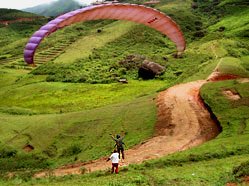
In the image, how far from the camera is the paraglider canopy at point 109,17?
49.1 feet

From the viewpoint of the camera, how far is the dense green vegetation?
633 inches

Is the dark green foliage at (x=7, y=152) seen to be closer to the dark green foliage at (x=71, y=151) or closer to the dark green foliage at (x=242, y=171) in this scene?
the dark green foliage at (x=71, y=151)

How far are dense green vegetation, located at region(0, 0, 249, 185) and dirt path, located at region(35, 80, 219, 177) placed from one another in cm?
69

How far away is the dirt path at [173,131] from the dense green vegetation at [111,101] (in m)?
0.69

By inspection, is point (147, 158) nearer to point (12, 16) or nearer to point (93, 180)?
point (93, 180)

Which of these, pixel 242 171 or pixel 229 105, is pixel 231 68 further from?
pixel 242 171

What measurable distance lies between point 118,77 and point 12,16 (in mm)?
91544

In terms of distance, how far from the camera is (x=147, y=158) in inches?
733

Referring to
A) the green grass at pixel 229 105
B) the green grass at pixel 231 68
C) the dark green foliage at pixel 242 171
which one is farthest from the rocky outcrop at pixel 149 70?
the dark green foliage at pixel 242 171

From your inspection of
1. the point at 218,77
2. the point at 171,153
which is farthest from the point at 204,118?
the point at 218,77

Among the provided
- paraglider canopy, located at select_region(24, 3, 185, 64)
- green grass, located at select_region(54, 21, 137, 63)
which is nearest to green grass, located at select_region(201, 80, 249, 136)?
paraglider canopy, located at select_region(24, 3, 185, 64)

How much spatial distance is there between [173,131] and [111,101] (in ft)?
45.2

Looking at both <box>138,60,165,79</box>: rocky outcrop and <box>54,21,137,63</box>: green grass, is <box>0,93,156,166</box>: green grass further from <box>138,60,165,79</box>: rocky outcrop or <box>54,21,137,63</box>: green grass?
<box>54,21,137,63</box>: green grass

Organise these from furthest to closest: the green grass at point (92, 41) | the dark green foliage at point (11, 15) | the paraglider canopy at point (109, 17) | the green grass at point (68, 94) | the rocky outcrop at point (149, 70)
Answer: the dark green foliage at point (11, 15) → the green grass at point (92, 41) → the rocky outcrop at point (149, 70) → the green grass at point (68, 94) → the paraglider canopy at point (109, 17)
